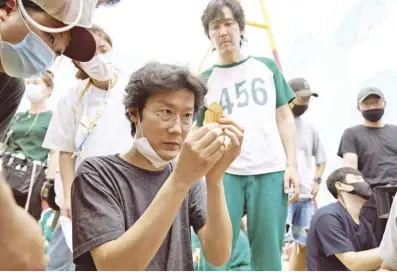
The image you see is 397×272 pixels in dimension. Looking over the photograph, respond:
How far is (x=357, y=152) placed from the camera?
280 cm

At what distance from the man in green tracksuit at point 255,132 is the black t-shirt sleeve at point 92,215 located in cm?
77

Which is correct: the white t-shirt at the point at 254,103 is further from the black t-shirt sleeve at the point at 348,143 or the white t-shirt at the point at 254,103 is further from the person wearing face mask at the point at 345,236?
the black t-shirt sleeve at the point at 348,143

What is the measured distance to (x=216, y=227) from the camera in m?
1.14

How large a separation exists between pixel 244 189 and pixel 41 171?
37.6 inches

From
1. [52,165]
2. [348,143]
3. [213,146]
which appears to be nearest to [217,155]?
[213,146]

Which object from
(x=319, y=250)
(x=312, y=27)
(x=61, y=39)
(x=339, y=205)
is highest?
(x=312, y=27)

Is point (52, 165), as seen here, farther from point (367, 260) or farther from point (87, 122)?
point (367, 260)

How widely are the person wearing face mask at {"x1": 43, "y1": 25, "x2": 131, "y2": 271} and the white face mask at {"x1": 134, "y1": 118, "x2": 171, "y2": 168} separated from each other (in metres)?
0.67

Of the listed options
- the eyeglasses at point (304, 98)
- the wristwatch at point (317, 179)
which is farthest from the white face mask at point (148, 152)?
the wristwatch at point (317, 179)

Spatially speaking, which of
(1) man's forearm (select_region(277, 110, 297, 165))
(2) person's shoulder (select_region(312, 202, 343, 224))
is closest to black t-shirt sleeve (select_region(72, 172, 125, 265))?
(1) man's forearm (select_region(277, 110, 297, 165))

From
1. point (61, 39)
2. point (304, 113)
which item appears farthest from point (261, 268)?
point (304, 113)

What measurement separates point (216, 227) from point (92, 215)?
0.25 m

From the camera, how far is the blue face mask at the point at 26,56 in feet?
3.84

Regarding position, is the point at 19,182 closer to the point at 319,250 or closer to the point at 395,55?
the point at 319,250
